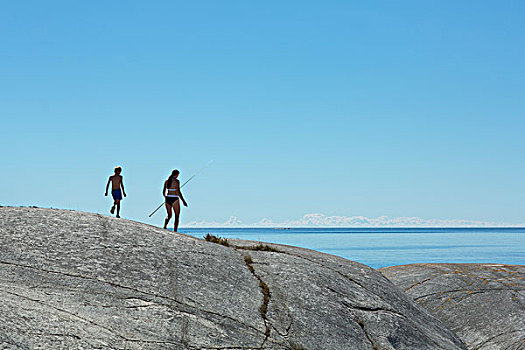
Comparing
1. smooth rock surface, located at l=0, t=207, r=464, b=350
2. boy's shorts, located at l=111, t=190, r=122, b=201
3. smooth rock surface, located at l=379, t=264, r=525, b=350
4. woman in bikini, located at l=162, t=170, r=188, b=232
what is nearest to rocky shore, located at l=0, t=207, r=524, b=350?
smooth rock surface, located at l=0, t=207, r=464, b=350

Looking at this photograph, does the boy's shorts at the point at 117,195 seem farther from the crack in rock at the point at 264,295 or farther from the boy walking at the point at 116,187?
the crack in rock at the point at 264,295

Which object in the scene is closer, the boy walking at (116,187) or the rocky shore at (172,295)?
the rocky shore at (172,295)

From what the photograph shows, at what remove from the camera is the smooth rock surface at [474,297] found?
50.4ft

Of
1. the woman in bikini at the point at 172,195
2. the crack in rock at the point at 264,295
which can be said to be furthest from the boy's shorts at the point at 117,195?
the crack in rock at the point at 264,295

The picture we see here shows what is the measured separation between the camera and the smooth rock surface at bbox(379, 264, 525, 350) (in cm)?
1537

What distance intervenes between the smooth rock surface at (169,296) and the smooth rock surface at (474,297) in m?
2.03

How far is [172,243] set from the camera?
1226 cm

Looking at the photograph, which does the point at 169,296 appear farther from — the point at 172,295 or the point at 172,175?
the point at 172,175

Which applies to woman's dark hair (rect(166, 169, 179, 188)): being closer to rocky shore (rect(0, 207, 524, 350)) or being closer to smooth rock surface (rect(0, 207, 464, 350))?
rocky shore (rect(0, 207, 524, 350))

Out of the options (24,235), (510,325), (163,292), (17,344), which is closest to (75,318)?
(17,344)

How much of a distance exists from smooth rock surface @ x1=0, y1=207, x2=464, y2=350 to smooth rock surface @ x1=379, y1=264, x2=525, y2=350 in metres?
2.03

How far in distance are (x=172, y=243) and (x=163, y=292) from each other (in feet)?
6.89

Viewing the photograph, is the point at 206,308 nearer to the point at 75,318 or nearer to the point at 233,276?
the point at 233,276

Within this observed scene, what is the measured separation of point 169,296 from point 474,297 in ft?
34.9
